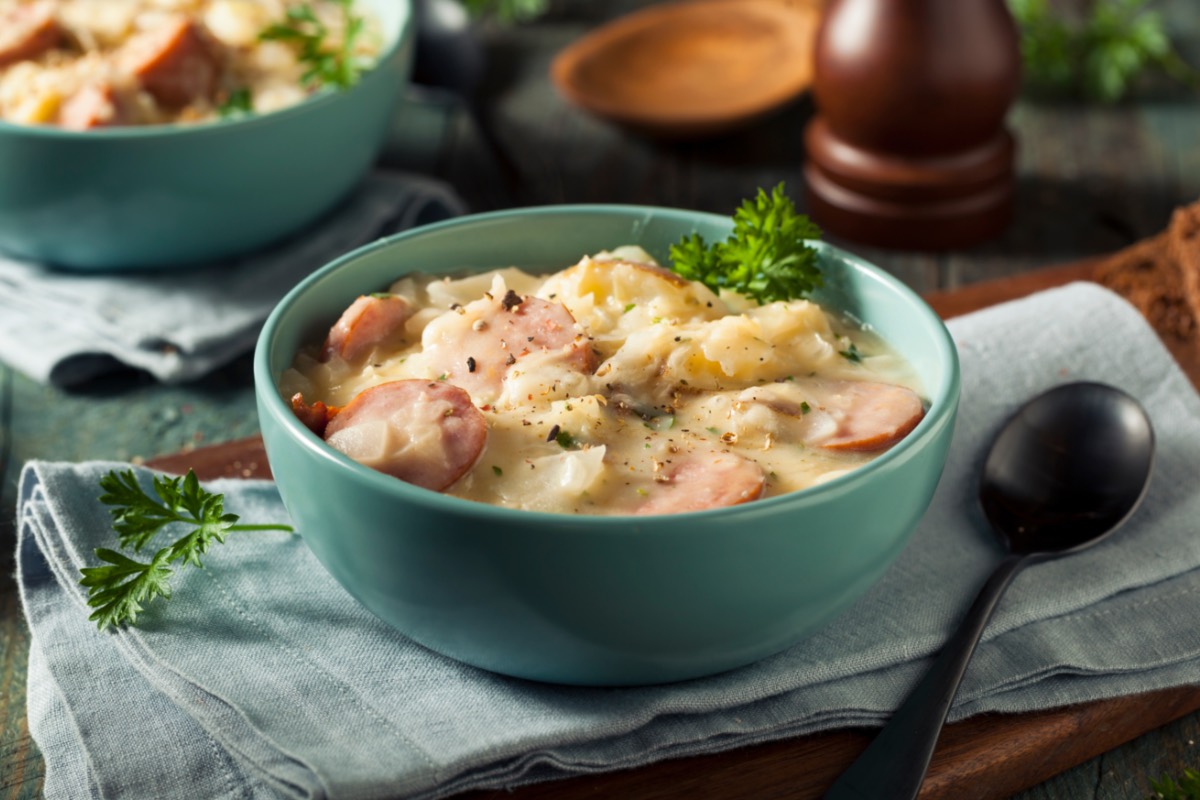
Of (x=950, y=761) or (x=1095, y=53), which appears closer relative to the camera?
(x=950, y=761)

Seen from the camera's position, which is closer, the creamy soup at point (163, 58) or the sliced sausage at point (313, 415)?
the sliced sausage at point (313, 415)

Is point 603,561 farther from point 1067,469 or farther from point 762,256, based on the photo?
point 1067,469

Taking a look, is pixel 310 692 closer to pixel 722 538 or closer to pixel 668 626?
pixel 668 626

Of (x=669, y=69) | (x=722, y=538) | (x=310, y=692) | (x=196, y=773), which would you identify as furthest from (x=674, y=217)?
(x=669, y=69)

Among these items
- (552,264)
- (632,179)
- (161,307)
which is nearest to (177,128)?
(161,307)

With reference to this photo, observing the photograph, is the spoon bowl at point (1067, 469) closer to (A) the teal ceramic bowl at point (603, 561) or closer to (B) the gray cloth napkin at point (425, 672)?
(B) the gray cloth napkin at point (425, 672)

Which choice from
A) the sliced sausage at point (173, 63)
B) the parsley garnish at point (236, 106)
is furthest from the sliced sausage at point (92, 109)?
the parsley garnish at point (236, 106)

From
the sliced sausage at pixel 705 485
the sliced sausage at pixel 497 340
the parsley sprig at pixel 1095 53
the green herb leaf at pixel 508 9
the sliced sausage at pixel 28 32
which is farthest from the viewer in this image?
Result: the green herb leaf at pixel 508 9
